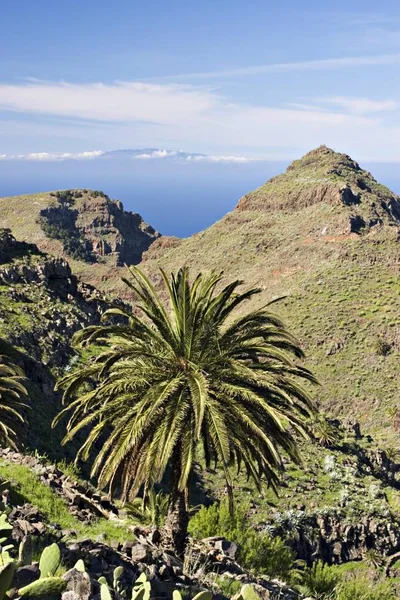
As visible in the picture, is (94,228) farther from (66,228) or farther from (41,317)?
(41,317)

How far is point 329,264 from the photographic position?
7712 centimetres

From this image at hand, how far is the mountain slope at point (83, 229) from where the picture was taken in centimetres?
11619

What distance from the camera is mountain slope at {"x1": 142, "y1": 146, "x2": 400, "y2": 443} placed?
57438 mm

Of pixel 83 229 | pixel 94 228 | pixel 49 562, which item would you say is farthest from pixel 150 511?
pixel 94 228

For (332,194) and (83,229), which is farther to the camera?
(83,229)

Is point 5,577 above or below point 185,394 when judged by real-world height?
above

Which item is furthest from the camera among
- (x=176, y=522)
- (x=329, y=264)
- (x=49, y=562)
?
(x=329, y=264)

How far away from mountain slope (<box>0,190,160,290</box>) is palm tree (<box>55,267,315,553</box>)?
9112 cm

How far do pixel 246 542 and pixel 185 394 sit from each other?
29.2ft

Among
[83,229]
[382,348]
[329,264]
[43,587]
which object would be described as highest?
[83,229]

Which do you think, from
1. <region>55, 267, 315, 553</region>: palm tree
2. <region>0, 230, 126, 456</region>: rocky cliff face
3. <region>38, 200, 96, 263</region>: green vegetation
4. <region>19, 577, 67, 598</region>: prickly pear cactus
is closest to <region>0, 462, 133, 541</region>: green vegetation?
<region>55, 267, 315, 553</region>: palm tree

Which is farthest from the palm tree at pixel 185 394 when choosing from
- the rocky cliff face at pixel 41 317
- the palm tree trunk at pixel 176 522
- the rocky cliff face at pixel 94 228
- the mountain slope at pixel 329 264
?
the rocky cliff face at pixel 94 228

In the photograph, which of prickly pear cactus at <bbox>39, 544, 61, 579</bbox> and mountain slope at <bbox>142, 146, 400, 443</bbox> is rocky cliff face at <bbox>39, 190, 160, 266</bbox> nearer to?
mountain slope at <bbox>142, 146, 400, 443</bbox>

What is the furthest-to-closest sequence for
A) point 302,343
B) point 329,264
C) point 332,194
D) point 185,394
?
point 332,194, point 329,264, point 302,343, point 185,394
